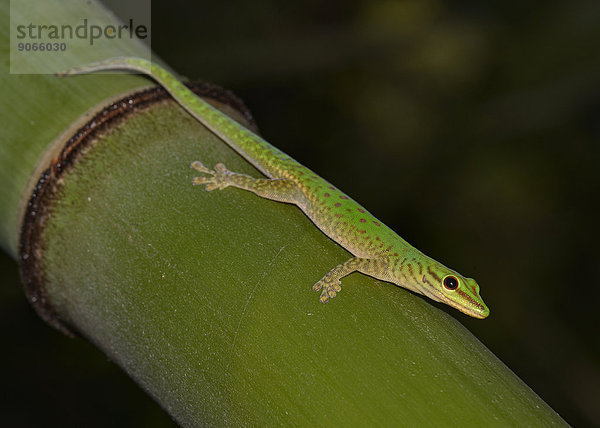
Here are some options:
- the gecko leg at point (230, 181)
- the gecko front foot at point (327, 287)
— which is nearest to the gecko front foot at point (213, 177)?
the gecko leg at point (230, 181)

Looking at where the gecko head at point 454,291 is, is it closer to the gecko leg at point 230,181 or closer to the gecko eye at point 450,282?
the gecko eye at point 450,282

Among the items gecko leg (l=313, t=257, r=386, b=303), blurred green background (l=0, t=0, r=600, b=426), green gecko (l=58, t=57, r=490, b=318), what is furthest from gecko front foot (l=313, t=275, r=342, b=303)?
blurred green background (l=0, t=0, r=600, b=426)

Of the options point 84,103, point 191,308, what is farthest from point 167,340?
point 84,103

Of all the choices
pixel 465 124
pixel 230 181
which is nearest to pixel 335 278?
pixel 230 181

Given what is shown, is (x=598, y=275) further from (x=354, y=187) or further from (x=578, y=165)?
(x=354, y=187)

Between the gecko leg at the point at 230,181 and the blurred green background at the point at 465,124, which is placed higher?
the gecko leg at the point at 230,181

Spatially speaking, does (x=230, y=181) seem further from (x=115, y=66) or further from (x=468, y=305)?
(x=468, y=305)

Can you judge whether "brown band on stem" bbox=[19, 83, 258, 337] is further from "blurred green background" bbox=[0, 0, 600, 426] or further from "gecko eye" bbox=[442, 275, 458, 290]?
"blurred green background" bbox=[0, 0, 600, 426]
